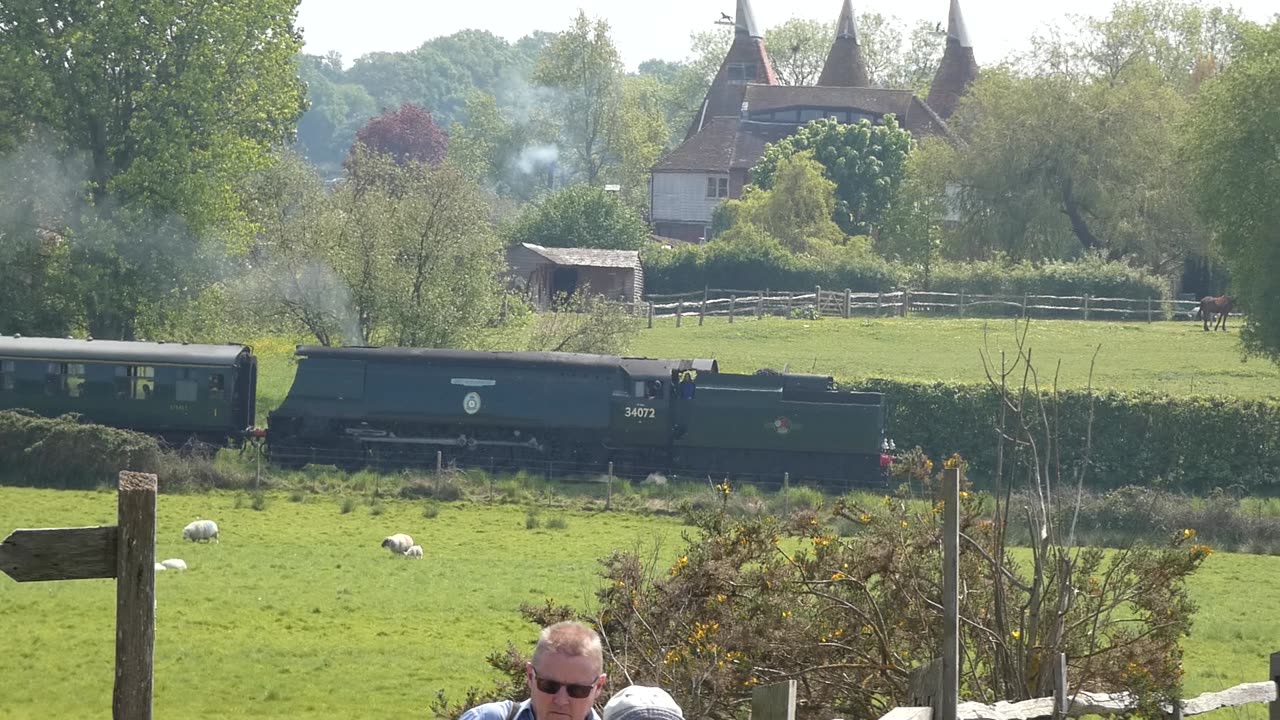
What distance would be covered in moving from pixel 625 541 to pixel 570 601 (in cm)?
759

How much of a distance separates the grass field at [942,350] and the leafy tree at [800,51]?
71.8 meters

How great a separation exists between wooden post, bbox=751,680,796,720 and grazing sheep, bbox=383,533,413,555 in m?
21.8

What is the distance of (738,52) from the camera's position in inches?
4284

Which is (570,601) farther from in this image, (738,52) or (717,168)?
(738,52)

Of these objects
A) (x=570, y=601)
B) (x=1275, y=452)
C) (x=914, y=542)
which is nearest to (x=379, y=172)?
(x=1275, y=452)

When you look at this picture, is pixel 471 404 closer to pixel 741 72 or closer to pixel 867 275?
pixel 867 275

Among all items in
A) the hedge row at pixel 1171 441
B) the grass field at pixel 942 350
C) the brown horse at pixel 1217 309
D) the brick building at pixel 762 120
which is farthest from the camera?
the brick building at pixel 762 120

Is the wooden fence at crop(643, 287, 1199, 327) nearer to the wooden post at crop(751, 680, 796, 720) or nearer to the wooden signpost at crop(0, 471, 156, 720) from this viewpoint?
the wooden post at crop(751, 680, 796, 720)

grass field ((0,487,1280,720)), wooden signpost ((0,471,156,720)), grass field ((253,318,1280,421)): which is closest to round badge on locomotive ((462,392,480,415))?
grass field ((0,487,1280,720))

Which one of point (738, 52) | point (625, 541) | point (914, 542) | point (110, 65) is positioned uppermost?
point (738, 52)

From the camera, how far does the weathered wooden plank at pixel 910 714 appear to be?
7453 millimetres

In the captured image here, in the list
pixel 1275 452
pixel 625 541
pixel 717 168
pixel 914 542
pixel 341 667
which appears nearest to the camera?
pixel 914 542

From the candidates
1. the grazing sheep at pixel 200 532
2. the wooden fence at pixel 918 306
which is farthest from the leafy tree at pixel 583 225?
the grazing sheep at pixel 200 532

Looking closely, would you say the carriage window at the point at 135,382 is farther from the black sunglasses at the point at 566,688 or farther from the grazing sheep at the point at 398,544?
the black sunglasses at the point at 566,688
